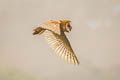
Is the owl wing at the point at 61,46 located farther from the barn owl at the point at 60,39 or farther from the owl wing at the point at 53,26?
the owl wing at the point at 53,26

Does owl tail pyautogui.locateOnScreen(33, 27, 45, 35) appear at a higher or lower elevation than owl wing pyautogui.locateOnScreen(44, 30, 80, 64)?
higher

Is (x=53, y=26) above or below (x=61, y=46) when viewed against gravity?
above

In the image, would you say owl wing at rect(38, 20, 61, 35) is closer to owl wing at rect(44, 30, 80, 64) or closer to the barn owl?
the barn owl

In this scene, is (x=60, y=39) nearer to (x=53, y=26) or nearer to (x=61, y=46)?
(x=61, y=46)

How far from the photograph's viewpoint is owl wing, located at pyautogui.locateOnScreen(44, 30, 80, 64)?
1.86 m

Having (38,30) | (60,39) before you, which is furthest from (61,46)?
(38,30)

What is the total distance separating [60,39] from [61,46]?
0.12ft

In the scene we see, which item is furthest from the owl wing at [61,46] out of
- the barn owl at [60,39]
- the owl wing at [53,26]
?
the owl wing at [53,26]

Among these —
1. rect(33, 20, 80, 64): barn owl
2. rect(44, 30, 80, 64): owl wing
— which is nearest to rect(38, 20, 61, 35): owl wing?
rect(33, 20, 80, 64): barn owl

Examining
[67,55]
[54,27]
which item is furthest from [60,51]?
[54,27]

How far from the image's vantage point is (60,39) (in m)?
1.91

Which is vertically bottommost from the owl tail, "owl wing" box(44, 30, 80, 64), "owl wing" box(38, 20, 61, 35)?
"owl wing" box(44, 30, 80, 64)

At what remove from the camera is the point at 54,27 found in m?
1.78

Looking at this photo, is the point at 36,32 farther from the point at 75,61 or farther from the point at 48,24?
the point at 75,61
